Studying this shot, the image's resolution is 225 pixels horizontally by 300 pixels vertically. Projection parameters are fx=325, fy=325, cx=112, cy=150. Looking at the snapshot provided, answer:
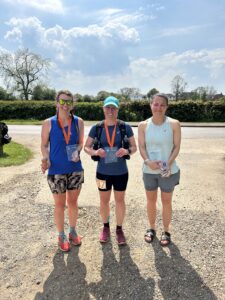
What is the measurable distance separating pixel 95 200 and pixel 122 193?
1.91m

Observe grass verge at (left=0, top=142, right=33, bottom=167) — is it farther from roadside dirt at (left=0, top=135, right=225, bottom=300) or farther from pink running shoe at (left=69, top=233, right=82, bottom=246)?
pink running shoe at (left=69, top=233, right=82, bottom=246)

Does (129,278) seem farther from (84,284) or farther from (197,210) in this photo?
(197,210)

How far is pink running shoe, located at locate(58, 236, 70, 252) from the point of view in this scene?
13.1ft

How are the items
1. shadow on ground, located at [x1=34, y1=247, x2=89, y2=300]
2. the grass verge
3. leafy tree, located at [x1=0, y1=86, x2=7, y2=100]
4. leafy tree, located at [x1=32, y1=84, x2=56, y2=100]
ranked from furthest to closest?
leafy tree, located at [x1=32, y1=84, x2=56, y2=100], leafy tree, located at [x1=0, y1=86, x2=7, y2=100], the grass verge, shadow on ground, located at [x1=34, y1=247, x2=89, y2=300]

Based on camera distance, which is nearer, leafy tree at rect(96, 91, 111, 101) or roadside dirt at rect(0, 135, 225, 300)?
roadside dirt at rect(0, 135, 225, 300)

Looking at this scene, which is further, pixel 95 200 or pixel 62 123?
pixel 95 200

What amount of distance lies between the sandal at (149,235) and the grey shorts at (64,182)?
3.81 ft

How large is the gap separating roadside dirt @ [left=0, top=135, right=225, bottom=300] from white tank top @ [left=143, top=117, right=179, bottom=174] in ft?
3.92

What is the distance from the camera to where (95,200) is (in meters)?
5.87

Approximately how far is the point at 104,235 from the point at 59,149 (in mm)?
1336

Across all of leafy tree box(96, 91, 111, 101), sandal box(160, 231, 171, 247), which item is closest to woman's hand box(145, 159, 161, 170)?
sandal box(160, 231, 171, 247)

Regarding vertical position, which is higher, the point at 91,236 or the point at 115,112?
the point at 115,112

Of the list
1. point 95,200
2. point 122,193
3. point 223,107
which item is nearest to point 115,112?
point 122,193

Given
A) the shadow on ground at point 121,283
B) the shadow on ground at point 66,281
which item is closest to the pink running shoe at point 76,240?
the shadow on ground at point 66,281
